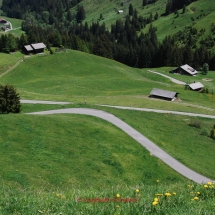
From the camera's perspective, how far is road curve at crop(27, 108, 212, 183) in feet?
114

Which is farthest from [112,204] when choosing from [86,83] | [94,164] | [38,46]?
[38,46]

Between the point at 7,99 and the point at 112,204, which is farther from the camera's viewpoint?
the point at 7,99

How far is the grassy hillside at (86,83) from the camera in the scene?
79.1m

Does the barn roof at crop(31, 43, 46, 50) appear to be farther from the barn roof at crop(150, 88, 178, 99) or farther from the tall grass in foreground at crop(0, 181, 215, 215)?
the tall grass in foreground at crop(0, 181, 215, 215)

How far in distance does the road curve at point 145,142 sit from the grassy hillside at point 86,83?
1997 centimetres

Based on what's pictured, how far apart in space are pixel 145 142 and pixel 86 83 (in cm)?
6565

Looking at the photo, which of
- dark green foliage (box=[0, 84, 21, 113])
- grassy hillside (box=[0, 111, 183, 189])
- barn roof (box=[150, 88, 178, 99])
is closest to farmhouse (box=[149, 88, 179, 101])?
barn roof (box=[150, 88, 178, 99])

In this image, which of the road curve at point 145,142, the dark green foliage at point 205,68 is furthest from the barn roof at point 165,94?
the dark green foliage at point 205,68

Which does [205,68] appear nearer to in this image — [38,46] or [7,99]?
[38,46]

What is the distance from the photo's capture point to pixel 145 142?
40688 mm

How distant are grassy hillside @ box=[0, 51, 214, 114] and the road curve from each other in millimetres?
19973

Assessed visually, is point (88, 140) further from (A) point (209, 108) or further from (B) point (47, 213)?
(A) point (209, 108)

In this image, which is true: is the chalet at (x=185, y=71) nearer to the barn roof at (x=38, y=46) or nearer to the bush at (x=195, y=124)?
the barn roof at (x=38, y=46)

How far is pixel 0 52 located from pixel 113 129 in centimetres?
10947
